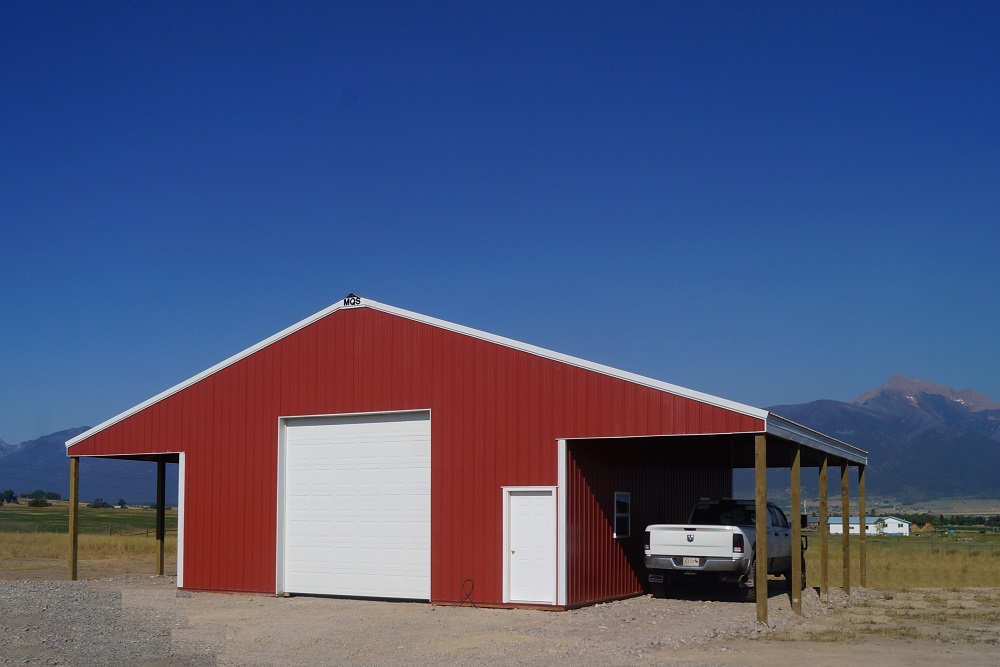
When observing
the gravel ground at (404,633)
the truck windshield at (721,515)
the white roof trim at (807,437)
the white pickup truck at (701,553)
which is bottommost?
the gravel ground at (404,633)

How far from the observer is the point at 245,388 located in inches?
888

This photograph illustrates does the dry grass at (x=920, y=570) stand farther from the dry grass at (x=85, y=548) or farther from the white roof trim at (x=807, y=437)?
the dry grass at (x=85, y=548)

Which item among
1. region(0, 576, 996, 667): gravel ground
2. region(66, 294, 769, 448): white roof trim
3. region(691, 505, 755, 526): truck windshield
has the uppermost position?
region(66, 294, 769, 448): white roof trim

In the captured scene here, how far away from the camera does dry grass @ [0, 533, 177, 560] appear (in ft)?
123

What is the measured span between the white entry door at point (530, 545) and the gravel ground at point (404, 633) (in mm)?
467

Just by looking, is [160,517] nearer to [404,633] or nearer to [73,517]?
[73,517]

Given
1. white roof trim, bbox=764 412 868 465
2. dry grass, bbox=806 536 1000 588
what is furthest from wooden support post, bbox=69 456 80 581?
dry grass, bbox=806 536 1000 588

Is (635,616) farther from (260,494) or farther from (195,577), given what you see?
(195,577)

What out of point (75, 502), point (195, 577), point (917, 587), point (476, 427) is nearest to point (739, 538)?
point (476, 427)

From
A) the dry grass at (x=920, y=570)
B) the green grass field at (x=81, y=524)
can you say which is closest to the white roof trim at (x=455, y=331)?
the dry grass at (x=920, y=570)

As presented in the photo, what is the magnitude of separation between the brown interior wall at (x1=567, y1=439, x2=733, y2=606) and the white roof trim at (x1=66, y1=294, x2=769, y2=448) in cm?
159

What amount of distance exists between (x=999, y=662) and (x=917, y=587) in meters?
13.0

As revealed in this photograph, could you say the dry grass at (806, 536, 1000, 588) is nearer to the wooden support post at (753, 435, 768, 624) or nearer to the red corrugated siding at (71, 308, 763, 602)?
the wooden support post at (753, 435, 768, 624)

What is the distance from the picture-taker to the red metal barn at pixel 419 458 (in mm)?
18906
